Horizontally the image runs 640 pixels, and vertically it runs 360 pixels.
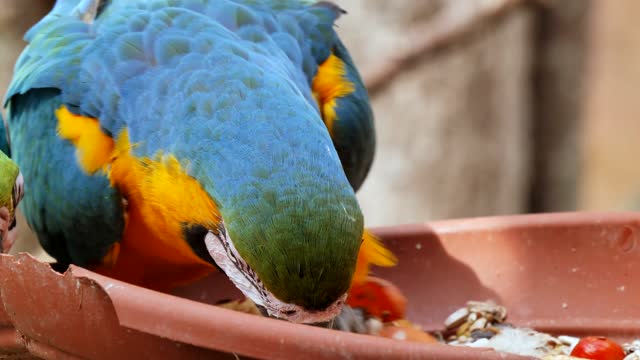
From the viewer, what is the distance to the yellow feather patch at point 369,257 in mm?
2527

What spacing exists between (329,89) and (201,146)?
2.44 feet

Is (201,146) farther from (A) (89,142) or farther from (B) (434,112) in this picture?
(B) (434,112)

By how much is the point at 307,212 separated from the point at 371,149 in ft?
3.49

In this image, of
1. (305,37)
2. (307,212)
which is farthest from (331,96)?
(307,212)

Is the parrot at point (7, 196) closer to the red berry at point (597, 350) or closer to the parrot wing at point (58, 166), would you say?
the parrot wing at point (58, 166)

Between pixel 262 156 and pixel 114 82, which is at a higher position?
pixel 262 156

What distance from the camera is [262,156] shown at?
6.98 ft

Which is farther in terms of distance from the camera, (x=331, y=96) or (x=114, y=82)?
(x=331, y=96)

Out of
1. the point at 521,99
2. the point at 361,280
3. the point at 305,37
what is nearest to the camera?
the point at 361,280

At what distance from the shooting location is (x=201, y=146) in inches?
89.5

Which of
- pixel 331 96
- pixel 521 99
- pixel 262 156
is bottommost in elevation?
pixel 521 99

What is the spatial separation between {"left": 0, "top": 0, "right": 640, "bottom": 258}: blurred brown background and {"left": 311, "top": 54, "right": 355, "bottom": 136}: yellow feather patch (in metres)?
1.84

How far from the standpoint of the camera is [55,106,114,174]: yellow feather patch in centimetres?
263

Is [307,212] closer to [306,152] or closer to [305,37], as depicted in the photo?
[306,152]
